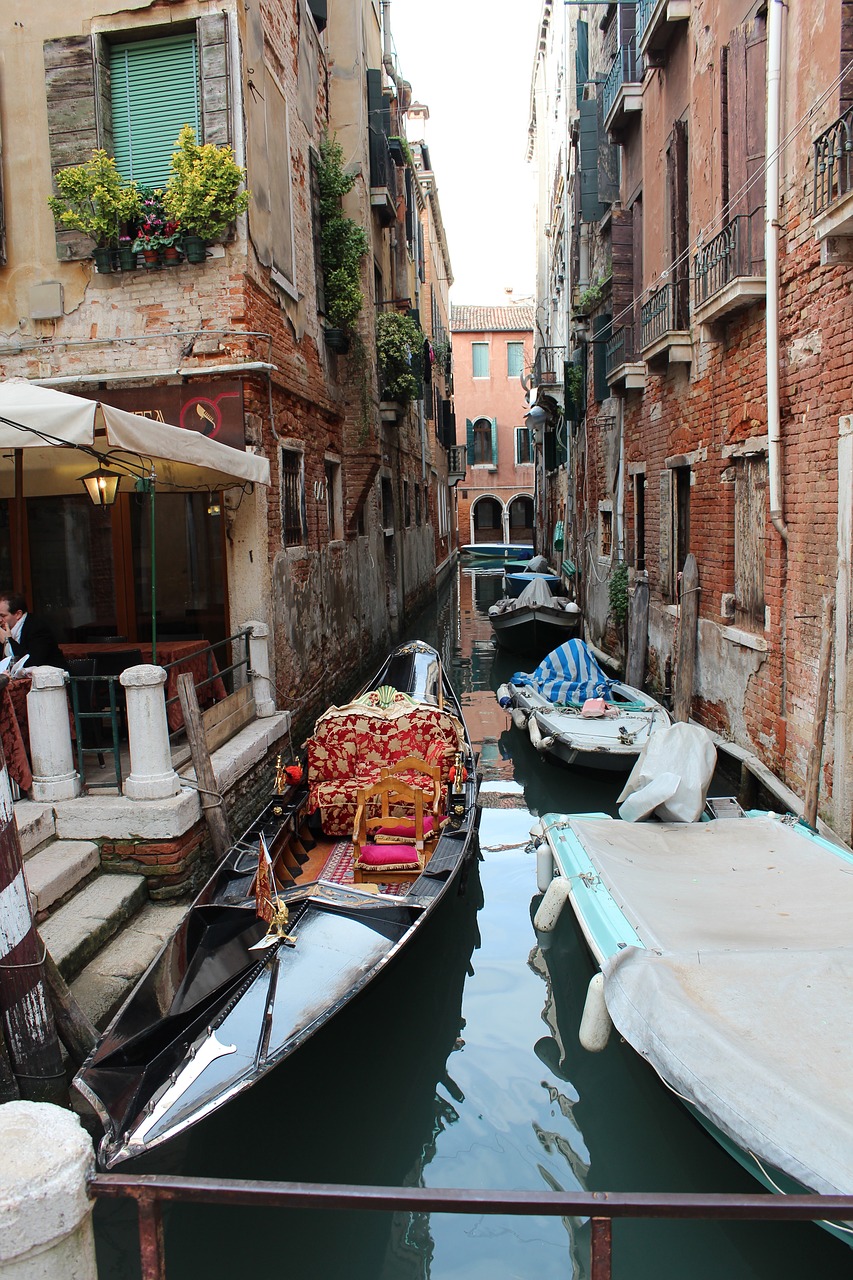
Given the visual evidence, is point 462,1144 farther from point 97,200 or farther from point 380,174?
point 380,174

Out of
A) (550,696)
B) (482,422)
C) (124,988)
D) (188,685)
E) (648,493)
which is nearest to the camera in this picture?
(124,988)

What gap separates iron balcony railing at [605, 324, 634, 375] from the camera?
31.4 ft

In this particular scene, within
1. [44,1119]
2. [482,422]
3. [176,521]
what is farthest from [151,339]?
[482,422]

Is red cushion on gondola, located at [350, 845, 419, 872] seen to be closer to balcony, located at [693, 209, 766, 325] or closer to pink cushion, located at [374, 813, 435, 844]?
pink cushion, located at [374, 813, 435, 844]

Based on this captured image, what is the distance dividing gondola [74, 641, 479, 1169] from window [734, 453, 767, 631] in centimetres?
215

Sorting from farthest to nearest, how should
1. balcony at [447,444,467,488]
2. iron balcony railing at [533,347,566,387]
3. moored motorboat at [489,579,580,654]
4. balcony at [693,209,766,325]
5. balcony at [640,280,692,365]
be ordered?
balcony at [447,444,467,488]
iron balcony railing at [533,347,566,387]
moored motorboat at [489,579,580,654]
balcony at [640,280,692,365]
balcony at [693,209,766,325]

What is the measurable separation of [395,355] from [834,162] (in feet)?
24.3

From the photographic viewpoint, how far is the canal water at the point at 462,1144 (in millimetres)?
2807

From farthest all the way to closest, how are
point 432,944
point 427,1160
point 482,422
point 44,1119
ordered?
point 482,422 < point 432,944 < point 427,1160 < point 44,1119

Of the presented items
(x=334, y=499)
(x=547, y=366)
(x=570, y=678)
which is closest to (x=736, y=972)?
(x=570, y=678)

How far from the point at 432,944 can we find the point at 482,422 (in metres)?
30.9

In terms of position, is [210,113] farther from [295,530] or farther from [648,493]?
[648,493]

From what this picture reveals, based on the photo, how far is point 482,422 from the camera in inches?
1341

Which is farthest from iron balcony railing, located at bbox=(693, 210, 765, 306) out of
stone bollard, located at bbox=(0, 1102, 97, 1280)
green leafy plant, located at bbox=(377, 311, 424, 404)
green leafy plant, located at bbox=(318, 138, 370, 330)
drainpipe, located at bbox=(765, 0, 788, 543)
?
stone bollard, located at bbox=(0, 1102, 97, 1280)
